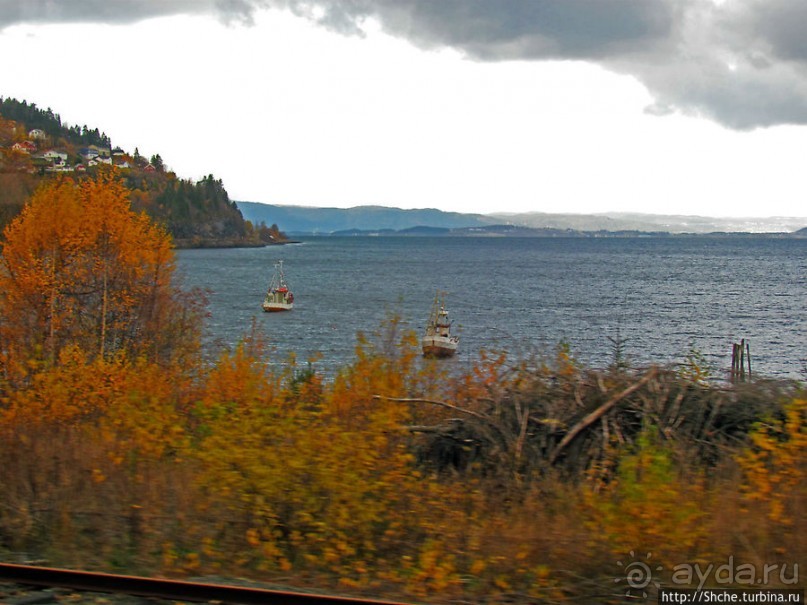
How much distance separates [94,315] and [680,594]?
26.1 metres

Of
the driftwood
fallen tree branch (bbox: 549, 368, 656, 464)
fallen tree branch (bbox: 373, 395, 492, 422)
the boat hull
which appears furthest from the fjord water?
fallen tree branch (bbox: 549, 368, 656, 464)

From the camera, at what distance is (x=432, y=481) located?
7.94 m

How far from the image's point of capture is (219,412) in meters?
8.88

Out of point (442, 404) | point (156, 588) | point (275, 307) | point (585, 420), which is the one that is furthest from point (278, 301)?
point (156, 588)

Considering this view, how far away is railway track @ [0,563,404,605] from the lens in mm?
5305

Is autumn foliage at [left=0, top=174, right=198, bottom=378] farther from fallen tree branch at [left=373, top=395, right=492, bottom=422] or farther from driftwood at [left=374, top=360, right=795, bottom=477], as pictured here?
driftwood at [left=374, top=360, right=795, bottom=477]

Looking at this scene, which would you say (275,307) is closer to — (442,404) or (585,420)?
(442,404)

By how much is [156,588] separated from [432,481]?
320 centimetres

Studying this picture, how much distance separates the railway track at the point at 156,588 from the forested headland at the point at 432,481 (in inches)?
16.7

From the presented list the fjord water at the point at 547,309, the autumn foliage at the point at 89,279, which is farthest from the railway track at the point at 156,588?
the autumn foliage at the point at 89,279

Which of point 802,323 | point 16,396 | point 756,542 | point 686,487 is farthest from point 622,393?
point 802,323

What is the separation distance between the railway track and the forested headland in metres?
0.42

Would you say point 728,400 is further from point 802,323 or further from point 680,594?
point 802,323

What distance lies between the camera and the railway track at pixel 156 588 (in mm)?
5305
